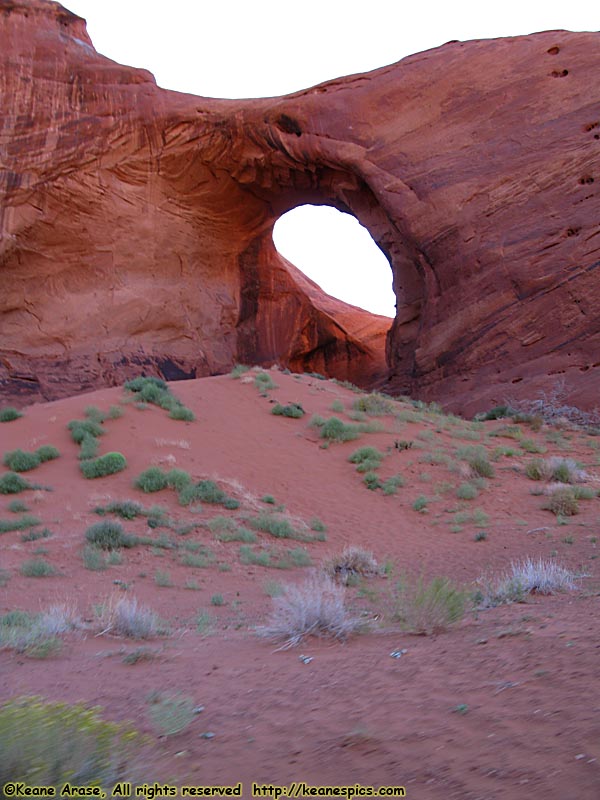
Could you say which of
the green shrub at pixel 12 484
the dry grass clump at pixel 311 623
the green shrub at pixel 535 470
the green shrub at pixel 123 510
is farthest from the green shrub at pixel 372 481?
the dry grass clump at pixel 311 623

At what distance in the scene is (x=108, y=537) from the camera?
31.0ft

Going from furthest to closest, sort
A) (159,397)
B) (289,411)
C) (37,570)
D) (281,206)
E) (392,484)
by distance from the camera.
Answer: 1. (281,206)
2. (289,411)
3. (159,397)
4. (392,484)
5. (37,570)

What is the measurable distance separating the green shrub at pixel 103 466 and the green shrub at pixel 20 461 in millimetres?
913

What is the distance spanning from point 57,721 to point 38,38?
27377 mm

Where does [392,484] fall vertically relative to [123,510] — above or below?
above

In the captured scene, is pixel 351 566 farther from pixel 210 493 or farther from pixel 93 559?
pixel 210 493

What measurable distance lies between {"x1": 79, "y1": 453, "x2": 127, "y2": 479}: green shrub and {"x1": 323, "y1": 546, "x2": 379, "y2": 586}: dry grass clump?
207 inches

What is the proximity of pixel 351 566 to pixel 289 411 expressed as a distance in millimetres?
8543

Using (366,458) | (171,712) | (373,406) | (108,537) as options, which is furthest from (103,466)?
(171,712)

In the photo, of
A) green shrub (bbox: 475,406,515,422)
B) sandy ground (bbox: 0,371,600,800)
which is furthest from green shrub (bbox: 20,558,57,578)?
green shrub (bbox: 475,406,515,422)

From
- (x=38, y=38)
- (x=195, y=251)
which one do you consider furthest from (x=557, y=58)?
(x=38, y=38)

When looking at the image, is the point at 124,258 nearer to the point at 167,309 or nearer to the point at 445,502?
the point at 167,309

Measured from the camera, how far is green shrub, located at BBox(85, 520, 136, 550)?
930 cm

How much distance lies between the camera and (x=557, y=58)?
21.5 metres
